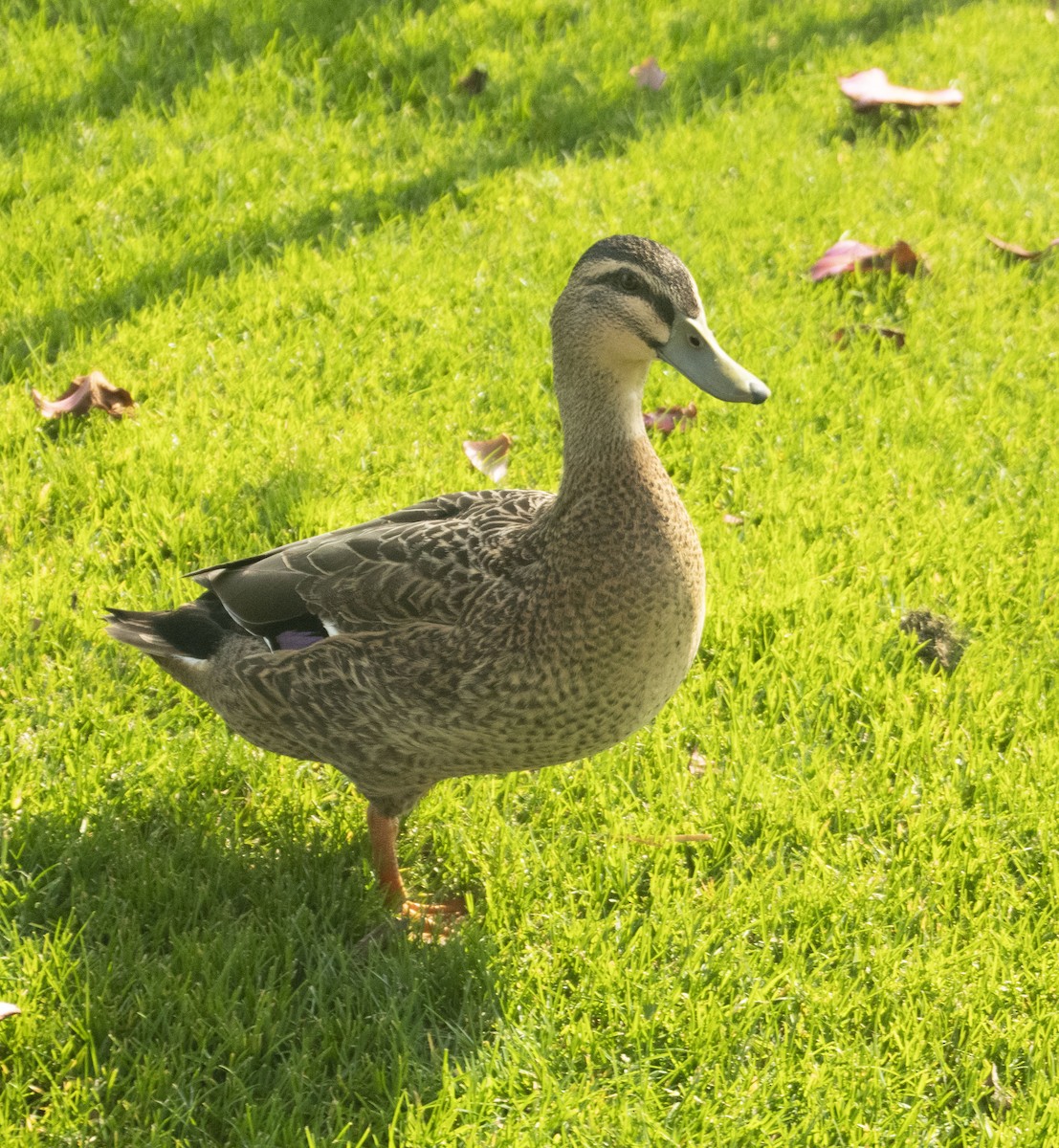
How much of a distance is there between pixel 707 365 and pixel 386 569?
87 cm

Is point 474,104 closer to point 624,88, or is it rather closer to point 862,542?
point 624,88

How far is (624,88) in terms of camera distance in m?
6.35

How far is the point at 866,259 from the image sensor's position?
540cm

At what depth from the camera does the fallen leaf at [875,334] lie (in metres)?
5.05

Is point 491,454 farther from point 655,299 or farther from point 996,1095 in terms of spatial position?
point 996,1095

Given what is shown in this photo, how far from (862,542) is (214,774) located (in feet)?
6.94

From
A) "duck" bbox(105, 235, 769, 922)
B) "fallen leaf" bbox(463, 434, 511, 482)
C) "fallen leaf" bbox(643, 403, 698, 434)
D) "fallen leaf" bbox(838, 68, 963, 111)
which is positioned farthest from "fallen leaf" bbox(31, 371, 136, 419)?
"fallen leaf" bbox(838, 68, 963, 111)

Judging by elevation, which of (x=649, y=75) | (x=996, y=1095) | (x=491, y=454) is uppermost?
(x=649, y=75)

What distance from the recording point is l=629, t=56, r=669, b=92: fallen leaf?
6.44 m

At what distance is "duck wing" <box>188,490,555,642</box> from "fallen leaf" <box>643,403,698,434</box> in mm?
1306

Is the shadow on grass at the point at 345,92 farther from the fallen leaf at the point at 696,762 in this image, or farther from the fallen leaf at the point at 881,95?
the fallen leaf at the point at 696,762

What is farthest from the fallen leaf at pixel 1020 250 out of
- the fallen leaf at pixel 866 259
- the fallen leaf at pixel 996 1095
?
the fallen leaf at pixel 996 1095

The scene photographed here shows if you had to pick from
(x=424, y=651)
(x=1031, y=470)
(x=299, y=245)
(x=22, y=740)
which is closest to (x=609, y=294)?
(x=424, y=651)

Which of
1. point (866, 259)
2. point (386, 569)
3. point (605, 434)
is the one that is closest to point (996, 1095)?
point (605, 434)
